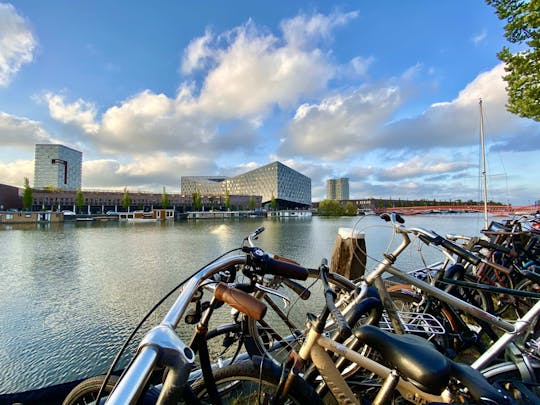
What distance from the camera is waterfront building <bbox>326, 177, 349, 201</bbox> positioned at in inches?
6245

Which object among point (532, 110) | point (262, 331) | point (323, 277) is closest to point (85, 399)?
point (262, 331)

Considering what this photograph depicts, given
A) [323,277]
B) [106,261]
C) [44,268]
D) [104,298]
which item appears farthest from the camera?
[106,261]

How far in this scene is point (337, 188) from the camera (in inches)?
6319

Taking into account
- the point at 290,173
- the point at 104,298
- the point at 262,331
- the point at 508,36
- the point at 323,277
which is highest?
the point at 290,173

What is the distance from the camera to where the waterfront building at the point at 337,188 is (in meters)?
159

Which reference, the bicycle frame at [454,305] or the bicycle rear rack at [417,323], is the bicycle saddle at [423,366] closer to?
the bicycle frame at [454,305]

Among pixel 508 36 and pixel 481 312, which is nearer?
pixel 481 312

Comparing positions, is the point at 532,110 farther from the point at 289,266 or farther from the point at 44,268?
the point at 44,268

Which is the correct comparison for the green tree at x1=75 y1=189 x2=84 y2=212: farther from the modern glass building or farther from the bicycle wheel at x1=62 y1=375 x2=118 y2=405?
the bicycle wheel at x1=62 y1=375 x2=118 y2=405

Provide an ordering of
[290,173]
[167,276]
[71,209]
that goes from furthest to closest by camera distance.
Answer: [290,173], [71,209], [167,276]

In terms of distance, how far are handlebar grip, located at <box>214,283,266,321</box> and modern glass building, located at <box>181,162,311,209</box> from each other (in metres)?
108

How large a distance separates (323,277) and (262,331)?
1.14 m

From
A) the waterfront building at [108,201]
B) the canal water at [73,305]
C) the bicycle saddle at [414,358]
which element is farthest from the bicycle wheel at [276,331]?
the waterfront building at [108,201]

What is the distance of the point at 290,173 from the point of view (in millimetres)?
121375
